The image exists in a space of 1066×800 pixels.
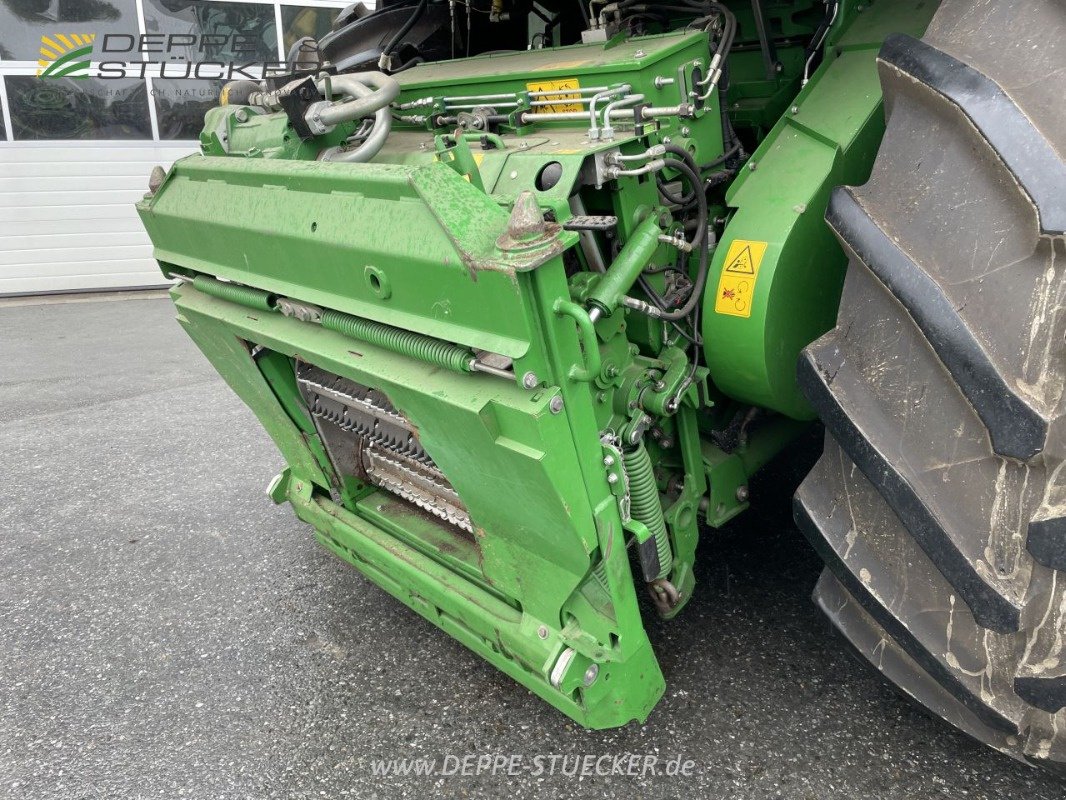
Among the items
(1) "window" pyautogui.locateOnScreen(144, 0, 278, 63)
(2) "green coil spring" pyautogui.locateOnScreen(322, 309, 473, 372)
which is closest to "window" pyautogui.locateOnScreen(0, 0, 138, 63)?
(1) "window" pyautogui.locateOnScreen(144, 0, 278, 63)

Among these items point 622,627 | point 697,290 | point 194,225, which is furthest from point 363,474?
point 697,290

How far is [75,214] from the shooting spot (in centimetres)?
750

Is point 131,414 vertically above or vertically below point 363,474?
below

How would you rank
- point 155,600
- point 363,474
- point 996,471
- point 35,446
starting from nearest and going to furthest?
1. point 996,471
2. point 363,474
3. point 155,600
4. point 35,446

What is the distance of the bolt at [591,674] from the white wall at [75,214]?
706cm

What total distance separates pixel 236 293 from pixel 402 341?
2.25 feet

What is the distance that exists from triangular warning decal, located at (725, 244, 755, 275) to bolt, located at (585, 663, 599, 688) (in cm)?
87

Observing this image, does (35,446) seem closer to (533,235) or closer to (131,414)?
(131,414)

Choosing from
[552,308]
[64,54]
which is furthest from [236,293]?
[64,54]

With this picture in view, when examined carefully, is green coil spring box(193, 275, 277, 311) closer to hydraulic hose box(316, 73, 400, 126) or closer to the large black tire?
hydraulic hose box(316, 73, 400, 126)

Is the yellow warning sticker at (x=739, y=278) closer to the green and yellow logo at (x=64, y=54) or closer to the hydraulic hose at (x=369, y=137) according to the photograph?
the hydraulic hose at (x=369, y=137)

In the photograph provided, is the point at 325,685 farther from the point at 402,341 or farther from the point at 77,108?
the point at 77,108

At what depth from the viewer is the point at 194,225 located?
2.05 m

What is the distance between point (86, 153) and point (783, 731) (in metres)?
7.70
